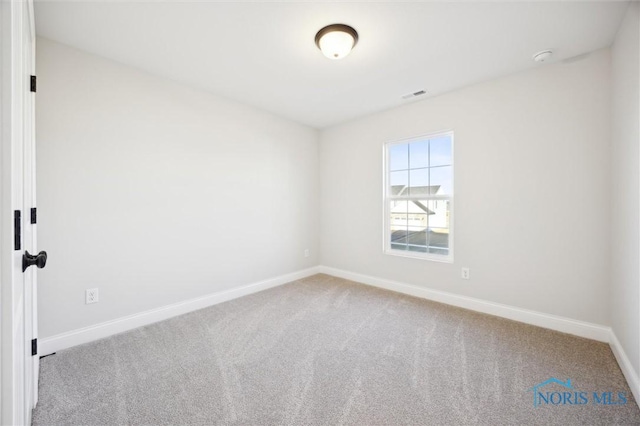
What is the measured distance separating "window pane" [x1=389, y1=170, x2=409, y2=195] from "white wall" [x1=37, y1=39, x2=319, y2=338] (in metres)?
1.62

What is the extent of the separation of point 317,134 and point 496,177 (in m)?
2.72

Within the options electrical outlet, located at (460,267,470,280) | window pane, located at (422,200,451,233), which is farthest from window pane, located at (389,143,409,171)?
electrical outlet, located at (460,267,470,280)

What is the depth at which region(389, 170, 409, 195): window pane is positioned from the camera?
11.8 feet

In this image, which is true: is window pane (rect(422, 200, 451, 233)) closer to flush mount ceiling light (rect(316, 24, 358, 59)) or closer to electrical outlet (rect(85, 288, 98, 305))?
flush mount ceiling light (rect(316, 24, 358, 59))

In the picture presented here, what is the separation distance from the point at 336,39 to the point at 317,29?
0.54 feet

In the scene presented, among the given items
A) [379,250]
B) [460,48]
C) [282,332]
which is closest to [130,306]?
[282,332]

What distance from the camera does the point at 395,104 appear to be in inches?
135

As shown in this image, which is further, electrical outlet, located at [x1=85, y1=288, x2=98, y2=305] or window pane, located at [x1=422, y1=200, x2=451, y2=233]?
window pane, located at [x1=422, y1=200, x2=451, y2=233]

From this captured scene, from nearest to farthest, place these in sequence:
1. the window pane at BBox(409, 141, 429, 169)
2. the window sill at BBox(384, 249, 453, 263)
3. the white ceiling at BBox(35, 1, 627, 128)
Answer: the white ceiling at BBox(35, 1, 627, 128) → the window sill at BBox(384, 249, 453, 263) → the window pane at BBox(409, 141, 429, 169)

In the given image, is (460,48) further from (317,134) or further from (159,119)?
(159,119)

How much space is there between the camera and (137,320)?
2.53 meters

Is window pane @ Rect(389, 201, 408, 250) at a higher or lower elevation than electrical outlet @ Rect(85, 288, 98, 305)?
higher

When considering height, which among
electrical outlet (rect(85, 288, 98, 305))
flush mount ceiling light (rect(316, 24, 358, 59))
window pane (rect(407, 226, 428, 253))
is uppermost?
flush mount ceiling light (rect(316, 24, 358, 59))

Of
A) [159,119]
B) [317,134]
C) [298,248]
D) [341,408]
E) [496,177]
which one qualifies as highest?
[317,134]
